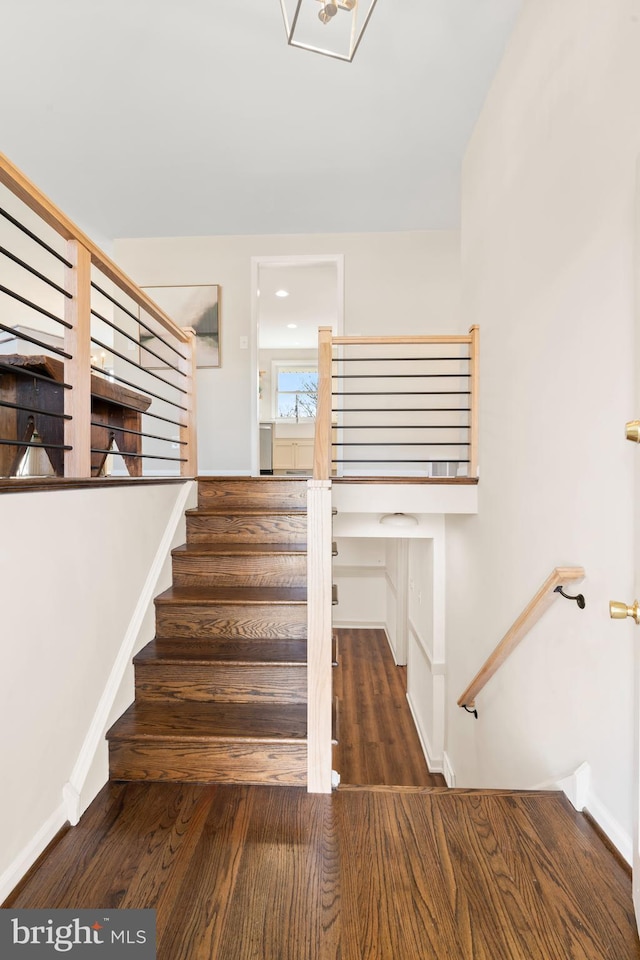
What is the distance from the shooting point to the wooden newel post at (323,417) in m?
2.44

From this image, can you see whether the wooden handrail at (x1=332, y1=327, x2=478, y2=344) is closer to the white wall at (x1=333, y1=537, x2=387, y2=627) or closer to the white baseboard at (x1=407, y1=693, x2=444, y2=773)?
the white baseboard at (x1=407, y1=693, x2=444, y2=773)

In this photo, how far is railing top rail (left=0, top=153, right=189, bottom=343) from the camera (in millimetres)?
1373

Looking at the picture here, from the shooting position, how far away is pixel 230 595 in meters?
2.43

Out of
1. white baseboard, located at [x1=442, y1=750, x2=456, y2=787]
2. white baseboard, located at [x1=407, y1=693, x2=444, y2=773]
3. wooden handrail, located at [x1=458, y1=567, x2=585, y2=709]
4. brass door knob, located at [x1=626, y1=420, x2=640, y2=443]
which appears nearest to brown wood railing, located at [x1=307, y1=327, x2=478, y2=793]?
wooden handrail, located at [x1=458, y1=567, x2=585, y2=709]

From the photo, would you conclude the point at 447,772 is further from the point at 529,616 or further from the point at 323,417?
the point at 323,417

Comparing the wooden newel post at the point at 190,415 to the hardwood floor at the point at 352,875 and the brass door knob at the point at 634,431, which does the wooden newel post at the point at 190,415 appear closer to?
the hardwood floor at the point at 352,875

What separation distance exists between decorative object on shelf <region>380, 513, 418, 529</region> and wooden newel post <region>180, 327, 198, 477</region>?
4.83 ft

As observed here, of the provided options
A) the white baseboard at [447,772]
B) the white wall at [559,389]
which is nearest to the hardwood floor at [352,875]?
the white wall at [559,389]

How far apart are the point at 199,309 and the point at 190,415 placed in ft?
6.99

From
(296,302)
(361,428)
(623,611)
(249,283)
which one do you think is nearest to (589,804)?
(623,611)

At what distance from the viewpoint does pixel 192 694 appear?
81.6 inches

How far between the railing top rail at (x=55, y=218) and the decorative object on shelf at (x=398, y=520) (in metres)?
2.10

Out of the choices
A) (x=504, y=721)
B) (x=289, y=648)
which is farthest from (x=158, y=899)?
(x=504, y=721)

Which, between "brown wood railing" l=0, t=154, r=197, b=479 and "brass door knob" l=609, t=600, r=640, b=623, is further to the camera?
"brown wood railing" l=0, t=154, r=197, b=479
